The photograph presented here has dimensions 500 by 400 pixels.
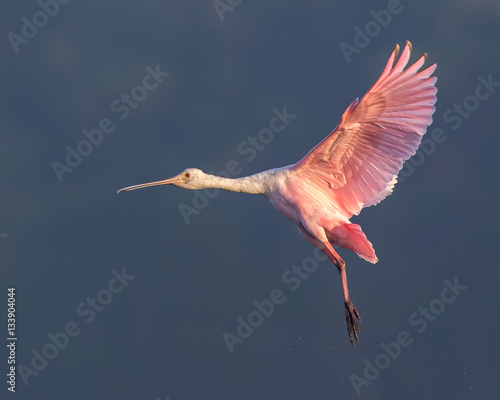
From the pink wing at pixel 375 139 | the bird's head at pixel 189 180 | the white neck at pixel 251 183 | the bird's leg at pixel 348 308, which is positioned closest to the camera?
the pink wing at pixel 375 139

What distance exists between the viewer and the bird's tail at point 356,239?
7.95m

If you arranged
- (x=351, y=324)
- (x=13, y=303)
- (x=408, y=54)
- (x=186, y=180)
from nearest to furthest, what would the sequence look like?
(x=408, y=54) < (x=351, y=324) < (x=186, y=180) < (x=13, y=303)

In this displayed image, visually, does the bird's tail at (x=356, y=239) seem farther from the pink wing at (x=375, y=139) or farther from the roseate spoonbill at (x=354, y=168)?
the pink wing at (x=375, y=139)

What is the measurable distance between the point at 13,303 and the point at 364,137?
10.2 meters

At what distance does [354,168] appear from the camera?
8164 millimetres

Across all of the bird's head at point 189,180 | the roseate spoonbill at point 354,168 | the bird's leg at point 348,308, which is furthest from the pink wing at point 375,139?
the bird's head at point 189,180

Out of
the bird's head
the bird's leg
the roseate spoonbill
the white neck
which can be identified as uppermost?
the bird's head

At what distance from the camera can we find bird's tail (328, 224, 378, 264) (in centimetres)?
795

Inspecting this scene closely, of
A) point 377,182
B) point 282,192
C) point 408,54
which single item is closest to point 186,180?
point 282,192

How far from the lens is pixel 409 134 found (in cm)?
786

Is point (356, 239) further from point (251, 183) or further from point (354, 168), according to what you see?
point (251, 183)

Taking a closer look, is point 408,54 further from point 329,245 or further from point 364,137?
point 329,245

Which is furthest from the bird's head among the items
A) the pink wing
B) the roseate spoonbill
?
the pink wing

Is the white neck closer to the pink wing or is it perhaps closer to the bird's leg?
the pink wing
